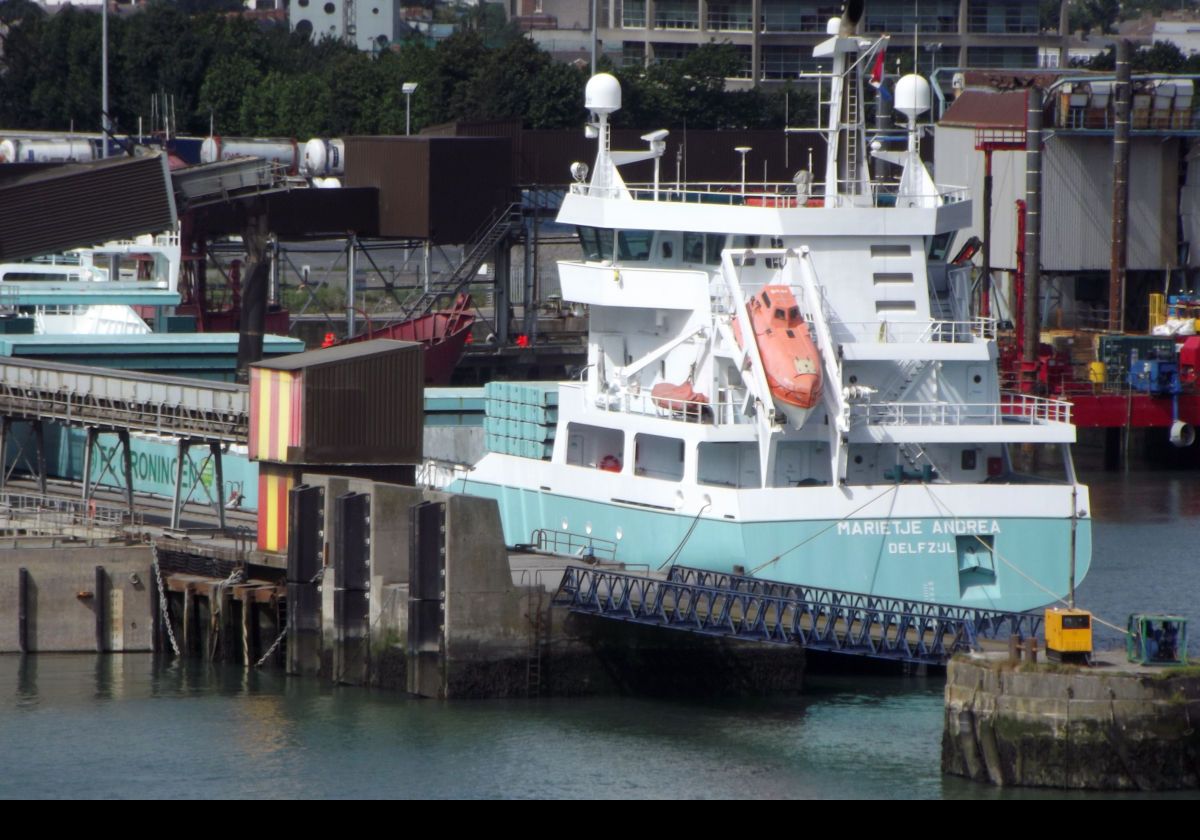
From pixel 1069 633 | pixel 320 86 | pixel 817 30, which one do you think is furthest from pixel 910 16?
pixel 1069 633

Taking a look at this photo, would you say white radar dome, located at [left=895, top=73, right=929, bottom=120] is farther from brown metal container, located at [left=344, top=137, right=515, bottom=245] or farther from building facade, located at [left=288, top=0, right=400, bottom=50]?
building facade, located at [left=288, top=0, right=400, bottom=50]

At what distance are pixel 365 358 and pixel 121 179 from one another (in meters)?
21.9

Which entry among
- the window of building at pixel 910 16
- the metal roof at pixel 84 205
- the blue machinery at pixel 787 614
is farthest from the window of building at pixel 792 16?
the blue machinery at pixel 787 614

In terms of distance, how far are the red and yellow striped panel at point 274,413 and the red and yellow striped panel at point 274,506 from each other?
0.32m

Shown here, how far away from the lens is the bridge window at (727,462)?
39812 millimetres

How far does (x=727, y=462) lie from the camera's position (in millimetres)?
39906

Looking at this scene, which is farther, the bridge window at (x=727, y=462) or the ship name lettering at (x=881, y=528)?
the bridge window at (x=727, y=462)

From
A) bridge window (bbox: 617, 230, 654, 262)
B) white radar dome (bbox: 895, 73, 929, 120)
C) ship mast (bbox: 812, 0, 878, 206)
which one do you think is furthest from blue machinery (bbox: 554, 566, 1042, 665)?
white radar dome (bbox: 895, 73, 929, 120)

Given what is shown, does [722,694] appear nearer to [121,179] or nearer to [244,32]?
[121,179]

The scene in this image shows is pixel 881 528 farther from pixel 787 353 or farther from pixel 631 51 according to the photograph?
pixel 631 51

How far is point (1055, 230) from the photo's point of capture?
80688 millimetres

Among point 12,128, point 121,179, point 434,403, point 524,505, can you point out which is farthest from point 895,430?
point 12,128

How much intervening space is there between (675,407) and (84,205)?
949 inches

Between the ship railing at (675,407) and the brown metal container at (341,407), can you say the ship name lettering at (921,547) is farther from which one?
the brown metal container at (341,407)
